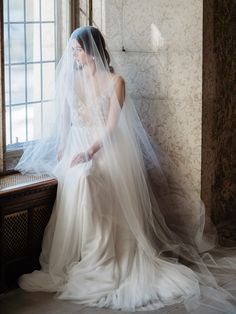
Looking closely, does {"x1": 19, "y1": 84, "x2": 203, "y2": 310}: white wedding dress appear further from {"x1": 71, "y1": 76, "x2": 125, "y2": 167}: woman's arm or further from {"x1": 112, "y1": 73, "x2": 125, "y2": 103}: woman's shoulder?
{"x1": 112, "y1": 73, "x2": 125, "y2": 103}: woman's shoulder

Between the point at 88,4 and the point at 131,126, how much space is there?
98 cm

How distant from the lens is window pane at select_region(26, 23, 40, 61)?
183 inches

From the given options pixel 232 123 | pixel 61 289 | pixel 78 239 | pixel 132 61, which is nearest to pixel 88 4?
pixel 132 61

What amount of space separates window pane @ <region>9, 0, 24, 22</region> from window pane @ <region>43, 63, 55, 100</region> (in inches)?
16.3

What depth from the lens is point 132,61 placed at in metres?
4.81

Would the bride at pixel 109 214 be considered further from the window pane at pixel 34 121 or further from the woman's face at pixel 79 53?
the window pane at pixel 34 121

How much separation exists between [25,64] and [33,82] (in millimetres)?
149

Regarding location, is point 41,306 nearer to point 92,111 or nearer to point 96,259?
point 96,259

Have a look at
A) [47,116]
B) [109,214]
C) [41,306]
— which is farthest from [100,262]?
[47,116]

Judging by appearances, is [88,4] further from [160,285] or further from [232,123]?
[160,285]

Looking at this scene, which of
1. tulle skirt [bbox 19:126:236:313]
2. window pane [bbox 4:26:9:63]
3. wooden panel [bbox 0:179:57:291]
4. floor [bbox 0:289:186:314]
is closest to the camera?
floor [bbox 0:289:186:314]

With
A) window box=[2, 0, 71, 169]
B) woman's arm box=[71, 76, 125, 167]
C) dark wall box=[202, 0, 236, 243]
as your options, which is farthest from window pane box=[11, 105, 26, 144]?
dark wall box=[202, 0, 236, 243]

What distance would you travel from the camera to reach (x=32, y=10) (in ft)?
15.2

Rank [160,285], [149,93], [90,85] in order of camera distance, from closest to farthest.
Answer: [160,285] → [90,85] → [149,93]
